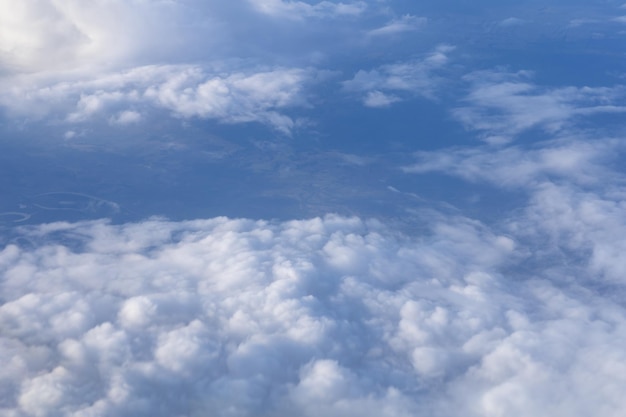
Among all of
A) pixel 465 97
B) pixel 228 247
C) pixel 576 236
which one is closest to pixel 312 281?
pixel 228 247

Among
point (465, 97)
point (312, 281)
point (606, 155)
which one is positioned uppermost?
point (465, 97)

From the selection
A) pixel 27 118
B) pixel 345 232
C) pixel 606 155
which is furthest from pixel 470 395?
pixel 27 118

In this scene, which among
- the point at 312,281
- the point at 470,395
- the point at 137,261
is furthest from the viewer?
the point at 137,261

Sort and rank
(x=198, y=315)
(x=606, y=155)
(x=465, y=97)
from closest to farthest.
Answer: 1. (x=198, y=315)
2. (x=606, y=155)
3. (x=465, y=97)

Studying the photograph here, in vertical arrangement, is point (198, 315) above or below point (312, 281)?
below

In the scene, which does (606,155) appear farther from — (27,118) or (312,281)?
(27,118)

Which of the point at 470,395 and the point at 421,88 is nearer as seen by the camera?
the point at 470,395

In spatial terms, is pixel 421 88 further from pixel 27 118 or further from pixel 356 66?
pixel 27 118
